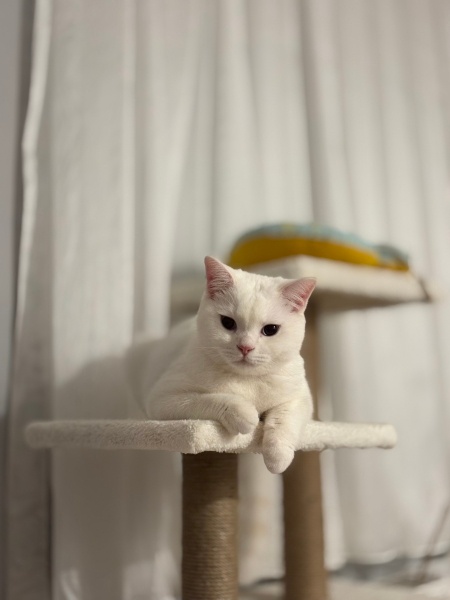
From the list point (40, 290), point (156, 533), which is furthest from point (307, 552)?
point (40, 290)

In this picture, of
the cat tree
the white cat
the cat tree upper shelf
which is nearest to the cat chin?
the white cat

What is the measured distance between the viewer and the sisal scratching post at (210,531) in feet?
3.71

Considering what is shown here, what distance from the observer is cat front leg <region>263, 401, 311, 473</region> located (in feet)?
3.11

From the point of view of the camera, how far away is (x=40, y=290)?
4.80 feet

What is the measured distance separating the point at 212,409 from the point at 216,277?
0.22m

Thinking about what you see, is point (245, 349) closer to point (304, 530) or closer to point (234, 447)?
point (234, 447)

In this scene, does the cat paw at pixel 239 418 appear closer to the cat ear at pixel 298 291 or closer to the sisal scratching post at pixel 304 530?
the cat ear at pixel 298 291

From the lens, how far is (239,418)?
37.6 inches

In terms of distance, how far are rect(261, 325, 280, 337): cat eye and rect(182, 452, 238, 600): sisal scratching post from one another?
0.85 ft

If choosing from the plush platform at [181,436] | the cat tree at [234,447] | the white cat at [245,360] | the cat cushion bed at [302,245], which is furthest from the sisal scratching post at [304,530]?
the cat cushion bed at [302,245]

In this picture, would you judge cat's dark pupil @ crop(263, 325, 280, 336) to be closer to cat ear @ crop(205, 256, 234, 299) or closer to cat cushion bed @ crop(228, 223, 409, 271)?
cat ear @ crop(205, 256, 234, 299)

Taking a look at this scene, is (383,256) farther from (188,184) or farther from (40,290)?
(40,290)

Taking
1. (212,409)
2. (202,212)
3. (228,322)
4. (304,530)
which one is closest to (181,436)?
(212,409)

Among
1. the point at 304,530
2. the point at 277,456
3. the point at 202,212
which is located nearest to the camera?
the point at 277,456
